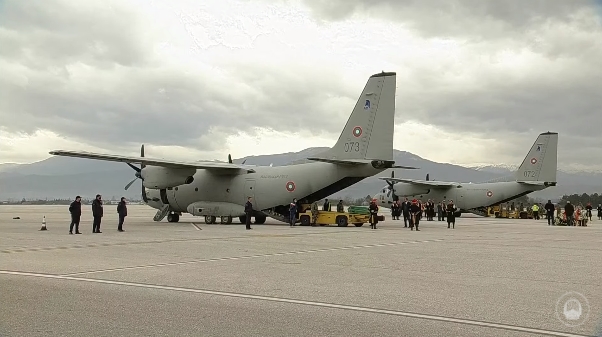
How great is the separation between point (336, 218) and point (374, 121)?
6511 millimetres

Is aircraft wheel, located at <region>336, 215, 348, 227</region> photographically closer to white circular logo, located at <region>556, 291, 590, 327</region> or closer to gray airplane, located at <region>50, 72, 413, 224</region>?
gray airplane, located at <region>50, 72, 413, 224</region>

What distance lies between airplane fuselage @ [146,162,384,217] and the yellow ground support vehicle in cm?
118

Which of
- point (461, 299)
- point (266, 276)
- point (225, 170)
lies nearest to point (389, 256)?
point (266, 276)

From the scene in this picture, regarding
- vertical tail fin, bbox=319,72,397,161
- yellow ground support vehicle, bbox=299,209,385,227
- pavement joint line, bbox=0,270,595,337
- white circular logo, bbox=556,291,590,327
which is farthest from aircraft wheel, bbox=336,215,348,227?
white circular logo, bbox=556,291,590,327

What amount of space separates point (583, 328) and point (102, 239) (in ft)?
60.1

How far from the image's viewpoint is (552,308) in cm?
878

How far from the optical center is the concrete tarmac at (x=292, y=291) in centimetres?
746

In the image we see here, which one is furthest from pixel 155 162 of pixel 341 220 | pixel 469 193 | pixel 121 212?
pixel 469 193

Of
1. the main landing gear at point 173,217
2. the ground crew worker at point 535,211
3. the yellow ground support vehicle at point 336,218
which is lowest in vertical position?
the main landing gear at point 173,217

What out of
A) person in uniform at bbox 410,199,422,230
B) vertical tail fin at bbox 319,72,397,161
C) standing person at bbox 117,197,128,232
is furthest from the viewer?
person in uniform at bbox 410,199,422,230

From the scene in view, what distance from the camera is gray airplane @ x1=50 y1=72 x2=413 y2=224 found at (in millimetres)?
30156

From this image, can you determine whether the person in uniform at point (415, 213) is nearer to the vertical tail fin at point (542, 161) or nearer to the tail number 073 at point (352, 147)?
the tail number 073 at point (352, 147)

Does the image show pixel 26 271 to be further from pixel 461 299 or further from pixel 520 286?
pixel 520 286

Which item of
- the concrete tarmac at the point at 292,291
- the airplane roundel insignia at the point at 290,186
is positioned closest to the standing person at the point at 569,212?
the airplane roundel insignia at the point at 290,186
